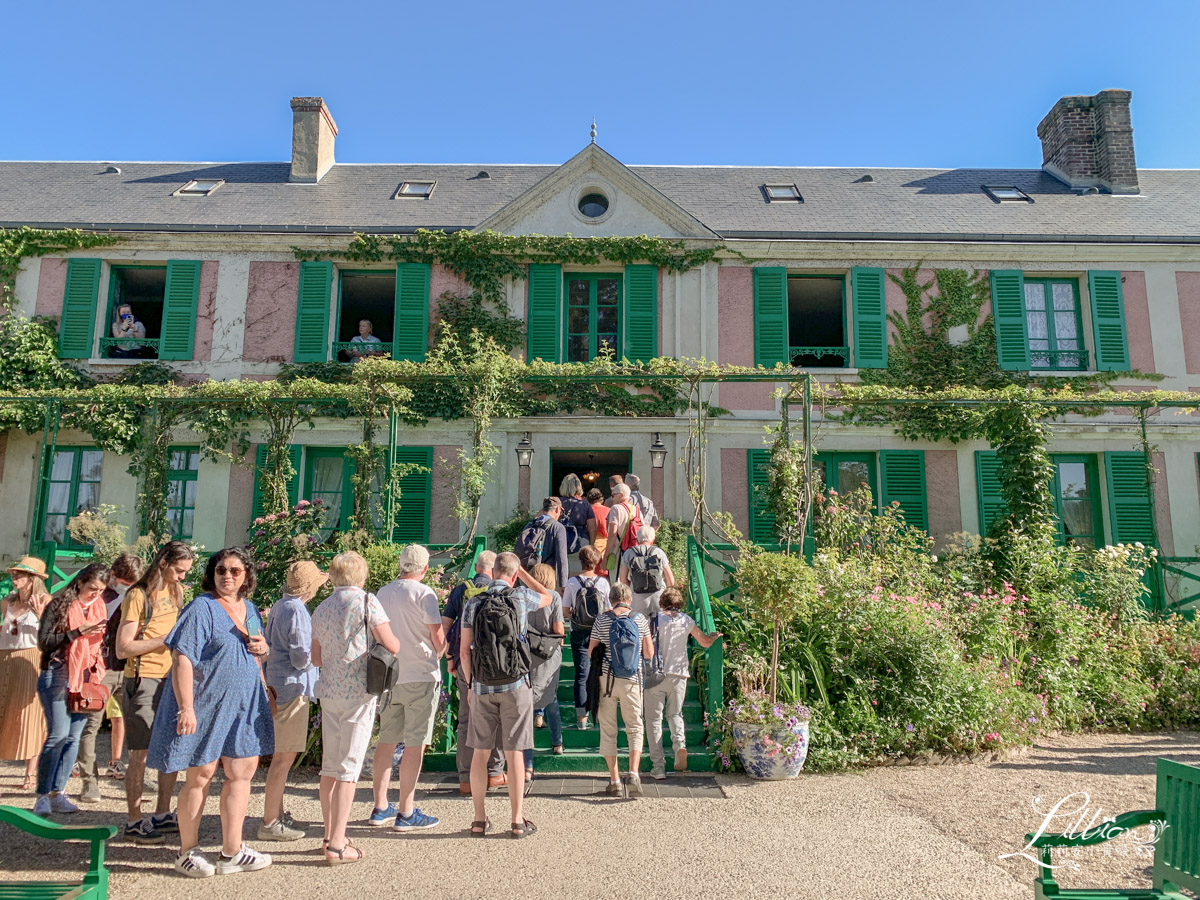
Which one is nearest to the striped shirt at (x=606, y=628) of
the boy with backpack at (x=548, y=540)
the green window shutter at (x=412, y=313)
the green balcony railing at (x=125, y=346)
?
the boy with backpack at (x=548, y=540)

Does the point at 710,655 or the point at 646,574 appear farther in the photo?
the point at 646,574

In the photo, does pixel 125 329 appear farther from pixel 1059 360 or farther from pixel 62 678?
pixel 1059 360

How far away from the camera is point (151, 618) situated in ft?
15.5

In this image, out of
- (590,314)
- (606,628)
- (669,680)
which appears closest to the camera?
(606,628)

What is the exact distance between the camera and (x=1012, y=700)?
6.94m

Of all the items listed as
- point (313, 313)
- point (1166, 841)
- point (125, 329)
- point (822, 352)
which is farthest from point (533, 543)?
point (125, 329)

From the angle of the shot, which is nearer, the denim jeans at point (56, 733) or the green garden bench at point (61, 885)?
the green garden bench at point (61, 885)

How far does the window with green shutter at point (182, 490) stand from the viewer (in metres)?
12.0

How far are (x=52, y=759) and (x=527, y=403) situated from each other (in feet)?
26.0

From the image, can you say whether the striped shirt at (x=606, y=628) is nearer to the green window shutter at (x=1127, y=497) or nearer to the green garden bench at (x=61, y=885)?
the green garden bench at (x=61, y=885)

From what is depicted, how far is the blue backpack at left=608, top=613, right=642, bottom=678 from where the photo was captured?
5.73 meters

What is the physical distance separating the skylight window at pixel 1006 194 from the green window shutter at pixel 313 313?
36.4 feet

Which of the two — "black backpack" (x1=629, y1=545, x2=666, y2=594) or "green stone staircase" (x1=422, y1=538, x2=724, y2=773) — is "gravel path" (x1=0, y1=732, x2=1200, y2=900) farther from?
"black backpack" (x1=629, y1=545, x2=666, y2=594)

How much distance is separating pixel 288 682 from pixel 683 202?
11.4m
